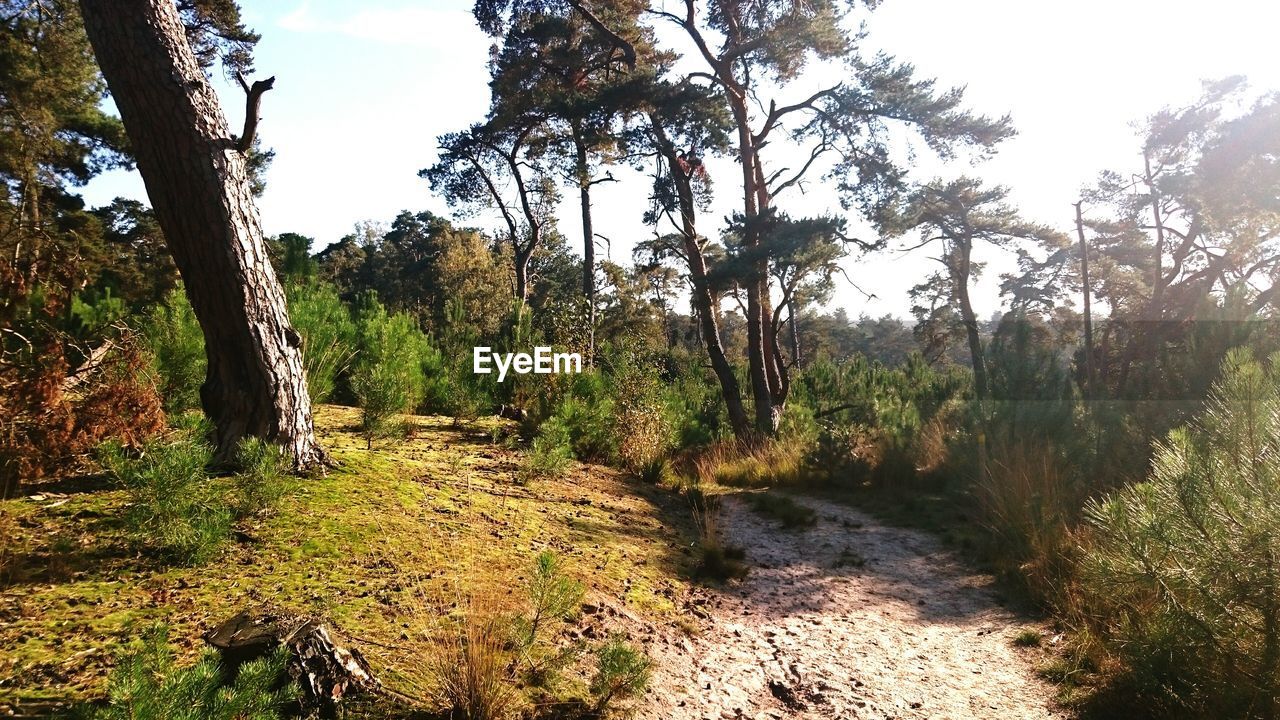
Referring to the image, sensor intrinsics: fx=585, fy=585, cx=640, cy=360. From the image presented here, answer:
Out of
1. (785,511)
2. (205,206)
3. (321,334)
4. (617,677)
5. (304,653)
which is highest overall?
(205,206)

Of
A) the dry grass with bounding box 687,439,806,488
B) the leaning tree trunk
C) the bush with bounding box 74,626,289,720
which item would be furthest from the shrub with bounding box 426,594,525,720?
the dry grass with bounding box 687,439,806,488

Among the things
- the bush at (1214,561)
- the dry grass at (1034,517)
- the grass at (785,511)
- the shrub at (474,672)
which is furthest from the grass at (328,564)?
the dry grass at (1034,517)

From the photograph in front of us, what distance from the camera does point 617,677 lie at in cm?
246

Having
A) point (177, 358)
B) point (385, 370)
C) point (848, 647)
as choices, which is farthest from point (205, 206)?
point (848, 647)

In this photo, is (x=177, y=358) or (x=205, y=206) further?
(x=177, y=358)

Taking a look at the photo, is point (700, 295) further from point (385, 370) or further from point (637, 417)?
point (385, 370)

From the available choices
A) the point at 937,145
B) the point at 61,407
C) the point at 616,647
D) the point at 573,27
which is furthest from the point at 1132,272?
the point at 61,407

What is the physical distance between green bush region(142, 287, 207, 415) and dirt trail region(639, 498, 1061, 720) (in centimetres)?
355

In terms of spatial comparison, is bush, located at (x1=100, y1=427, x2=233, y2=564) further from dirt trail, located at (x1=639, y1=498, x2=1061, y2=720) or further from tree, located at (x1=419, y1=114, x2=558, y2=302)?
tree, located at (x1=419, y1=114, x2=558, y2=302)

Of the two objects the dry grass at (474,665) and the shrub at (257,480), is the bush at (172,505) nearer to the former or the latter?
the shrub at (257,480)

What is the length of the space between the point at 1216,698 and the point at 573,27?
15395mm

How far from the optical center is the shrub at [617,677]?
94.7 inches

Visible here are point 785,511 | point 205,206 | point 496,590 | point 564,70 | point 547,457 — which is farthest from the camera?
point 564,70

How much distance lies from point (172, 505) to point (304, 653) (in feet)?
3.42
